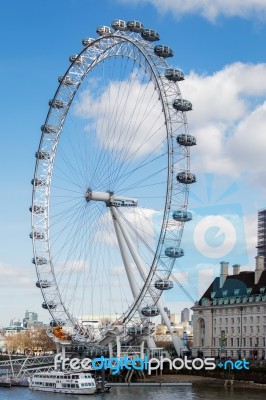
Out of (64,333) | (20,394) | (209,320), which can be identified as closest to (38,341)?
(209,320)

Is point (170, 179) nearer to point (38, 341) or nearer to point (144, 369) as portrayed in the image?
point (144, 369)

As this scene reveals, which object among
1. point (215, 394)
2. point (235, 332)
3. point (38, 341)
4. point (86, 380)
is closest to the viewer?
point (215, 394)

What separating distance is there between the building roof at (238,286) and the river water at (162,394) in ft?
104

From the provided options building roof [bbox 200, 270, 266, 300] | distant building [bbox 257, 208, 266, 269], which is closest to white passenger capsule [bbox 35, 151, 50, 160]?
building roof [bbox 200, 270, 266, 300]

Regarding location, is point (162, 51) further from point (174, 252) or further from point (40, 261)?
point (40, 261)

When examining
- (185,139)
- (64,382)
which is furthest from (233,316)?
(185,139)

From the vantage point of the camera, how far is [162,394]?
63.2 meters

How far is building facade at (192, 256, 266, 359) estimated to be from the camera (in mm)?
96625

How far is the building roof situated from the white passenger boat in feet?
115

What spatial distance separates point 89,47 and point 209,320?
4770cm

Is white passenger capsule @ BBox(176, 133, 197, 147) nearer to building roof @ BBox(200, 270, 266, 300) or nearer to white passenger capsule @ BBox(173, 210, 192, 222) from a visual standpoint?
white passenger capsule @ BBox(173, 210, 192, 222)

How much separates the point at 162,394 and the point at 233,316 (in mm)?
39852

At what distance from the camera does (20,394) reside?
68.1 metres

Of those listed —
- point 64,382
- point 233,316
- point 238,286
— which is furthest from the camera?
point 238,286
